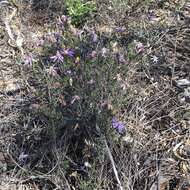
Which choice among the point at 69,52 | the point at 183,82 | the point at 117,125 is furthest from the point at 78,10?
the point at 117,125

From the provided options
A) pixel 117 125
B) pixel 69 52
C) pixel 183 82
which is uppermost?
pixel 69 52

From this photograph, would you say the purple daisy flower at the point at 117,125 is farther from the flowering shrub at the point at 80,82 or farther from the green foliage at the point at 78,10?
the green foliage at the point at 78,10

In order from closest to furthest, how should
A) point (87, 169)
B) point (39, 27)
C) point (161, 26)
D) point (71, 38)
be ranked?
point (87, 169) → point (71, 38) → point (161, 26) → point (39, 27)

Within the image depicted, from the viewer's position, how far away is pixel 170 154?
2.94 m

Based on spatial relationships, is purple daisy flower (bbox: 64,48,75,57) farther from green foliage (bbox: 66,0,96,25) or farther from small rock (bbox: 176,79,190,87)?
green foliage (bbox: 66,0,96,25)

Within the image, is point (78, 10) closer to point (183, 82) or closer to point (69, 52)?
point (69, 52)

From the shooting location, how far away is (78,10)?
412 cm

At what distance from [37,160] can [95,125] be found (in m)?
0.48

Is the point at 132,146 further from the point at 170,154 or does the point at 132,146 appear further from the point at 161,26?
the point at 161,26

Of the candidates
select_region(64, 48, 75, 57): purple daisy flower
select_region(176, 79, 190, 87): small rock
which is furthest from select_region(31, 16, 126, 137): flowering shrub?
select_region(176, 79, 190, 87): small rock

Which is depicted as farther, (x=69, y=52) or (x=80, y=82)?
(x=69, y=52)

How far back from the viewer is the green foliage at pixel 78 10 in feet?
13.5

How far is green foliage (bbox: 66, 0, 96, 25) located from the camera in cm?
410

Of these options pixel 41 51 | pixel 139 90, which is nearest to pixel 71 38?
pixel 41 51
